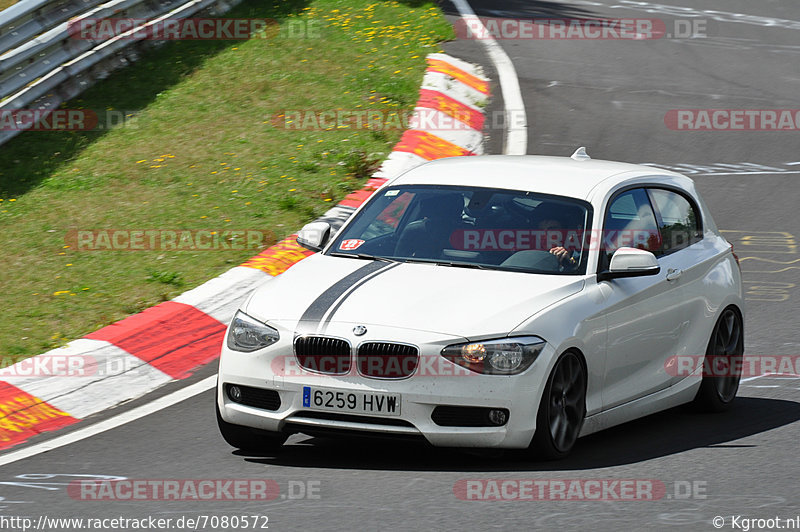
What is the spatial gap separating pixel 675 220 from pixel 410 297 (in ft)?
8.01

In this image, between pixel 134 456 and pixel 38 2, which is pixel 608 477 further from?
pixel 38 2

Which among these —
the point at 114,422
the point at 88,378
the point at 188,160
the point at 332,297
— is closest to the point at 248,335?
the point at 332,297

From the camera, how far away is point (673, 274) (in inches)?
313

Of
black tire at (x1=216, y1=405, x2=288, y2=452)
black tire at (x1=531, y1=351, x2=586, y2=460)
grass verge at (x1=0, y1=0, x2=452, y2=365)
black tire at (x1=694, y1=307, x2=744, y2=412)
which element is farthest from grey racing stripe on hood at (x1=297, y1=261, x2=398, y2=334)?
grass verge at (x1=0, y1=0, x2=452, y2=365)

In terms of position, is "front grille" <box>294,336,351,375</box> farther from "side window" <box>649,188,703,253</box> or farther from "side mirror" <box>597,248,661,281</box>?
"side window" <box>649,188,703,253</box>

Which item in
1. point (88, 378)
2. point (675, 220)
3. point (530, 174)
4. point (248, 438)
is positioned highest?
point (530, 174)

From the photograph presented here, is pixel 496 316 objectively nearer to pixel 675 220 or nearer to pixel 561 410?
pixel 561 410

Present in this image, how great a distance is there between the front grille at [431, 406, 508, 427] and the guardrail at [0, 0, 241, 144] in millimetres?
8930

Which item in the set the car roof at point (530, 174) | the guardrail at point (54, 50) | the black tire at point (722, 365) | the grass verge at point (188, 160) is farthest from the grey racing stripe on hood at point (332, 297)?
the guardrail at point (54, 50)

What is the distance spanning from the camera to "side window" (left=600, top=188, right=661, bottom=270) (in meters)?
7.66

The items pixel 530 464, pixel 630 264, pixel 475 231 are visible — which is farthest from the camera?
pixel 475 231

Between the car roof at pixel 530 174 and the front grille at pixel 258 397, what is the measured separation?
195 centimetres

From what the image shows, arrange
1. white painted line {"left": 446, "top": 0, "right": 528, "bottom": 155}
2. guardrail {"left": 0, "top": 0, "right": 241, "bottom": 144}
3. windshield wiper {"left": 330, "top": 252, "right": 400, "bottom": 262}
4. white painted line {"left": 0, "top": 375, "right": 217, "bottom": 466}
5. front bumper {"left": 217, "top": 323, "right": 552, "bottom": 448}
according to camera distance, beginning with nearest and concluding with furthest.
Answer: front bumper {"left": 217, "top": 323, "right": 552, "bottom": 448}, white painted line {"left": 0, "top": 375, "right": 217, "bottom": 466}, windshield wiper {"left": 330, "top": 252, "right": 400, "bottom": 262}, guardrail {"left": 0, "top": 0, "right": 241, "bottom": 144}, white painted line {"left": 446, "top": 0, "right": 528, "bottom": 155}

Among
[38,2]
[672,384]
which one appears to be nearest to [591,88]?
[38,2]
